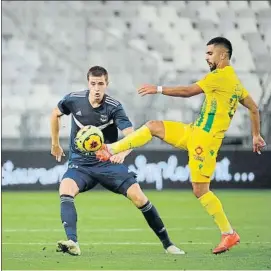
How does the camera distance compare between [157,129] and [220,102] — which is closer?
[157,129]

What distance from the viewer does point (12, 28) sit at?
20.8m

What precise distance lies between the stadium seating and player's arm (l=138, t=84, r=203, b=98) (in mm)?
10869

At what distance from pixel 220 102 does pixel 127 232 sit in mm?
2949

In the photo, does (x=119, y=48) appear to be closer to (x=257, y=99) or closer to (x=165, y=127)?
(x=257, y=99)

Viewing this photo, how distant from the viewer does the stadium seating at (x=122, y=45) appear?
19.8 metres

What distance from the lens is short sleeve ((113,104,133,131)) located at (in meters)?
8.27

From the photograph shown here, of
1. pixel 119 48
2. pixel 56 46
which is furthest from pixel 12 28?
Answer: pixel 119 48

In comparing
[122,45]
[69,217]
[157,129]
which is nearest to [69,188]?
[69,217]

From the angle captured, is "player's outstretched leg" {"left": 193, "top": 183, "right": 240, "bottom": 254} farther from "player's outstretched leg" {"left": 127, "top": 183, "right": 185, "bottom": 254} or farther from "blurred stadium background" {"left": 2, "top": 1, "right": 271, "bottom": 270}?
"blurred stadium background" {"left": 2, "top": 1, "right": 271, "bottom": 270}

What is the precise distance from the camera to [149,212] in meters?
8.43

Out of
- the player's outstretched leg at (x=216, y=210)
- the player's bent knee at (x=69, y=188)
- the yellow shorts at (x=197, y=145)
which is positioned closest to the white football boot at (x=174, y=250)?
the player's outstretched leg at (x=216, y=210)

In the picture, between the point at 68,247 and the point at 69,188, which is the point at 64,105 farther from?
the point at 68,247

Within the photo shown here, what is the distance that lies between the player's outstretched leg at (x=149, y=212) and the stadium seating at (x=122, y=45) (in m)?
10.4

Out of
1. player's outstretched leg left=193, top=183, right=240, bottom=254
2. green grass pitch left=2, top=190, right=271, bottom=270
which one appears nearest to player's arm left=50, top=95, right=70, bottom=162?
green grass pitch left=2, top=190, right=271, bottom=270
